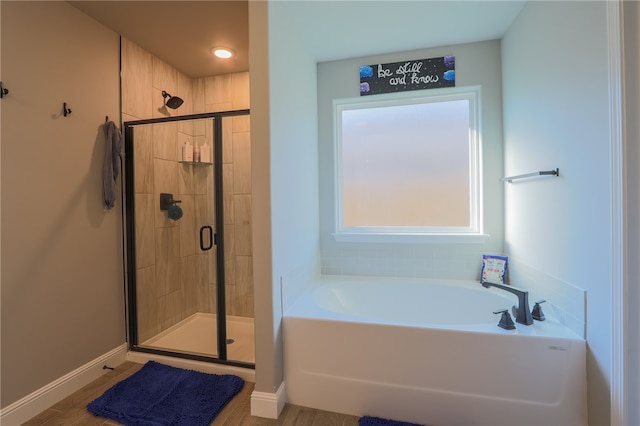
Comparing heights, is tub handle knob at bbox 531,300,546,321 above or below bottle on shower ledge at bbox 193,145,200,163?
below

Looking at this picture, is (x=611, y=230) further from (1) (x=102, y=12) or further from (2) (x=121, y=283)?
(1) (x=102, y=12)

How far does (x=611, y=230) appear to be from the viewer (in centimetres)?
114

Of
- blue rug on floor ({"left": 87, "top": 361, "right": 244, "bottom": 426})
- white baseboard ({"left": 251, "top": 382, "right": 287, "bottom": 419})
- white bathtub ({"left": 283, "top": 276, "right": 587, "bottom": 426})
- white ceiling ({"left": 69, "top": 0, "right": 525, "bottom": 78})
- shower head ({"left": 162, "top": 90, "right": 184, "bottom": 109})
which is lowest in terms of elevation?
blue rug on floor ({"left": 87, "top": 361, "right": 244, "bottom": 426})

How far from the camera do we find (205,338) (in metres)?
2.36

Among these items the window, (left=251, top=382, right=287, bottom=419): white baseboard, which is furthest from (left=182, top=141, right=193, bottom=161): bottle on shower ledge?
(left=251, top=382, right=287, bottom=419): white baseboard

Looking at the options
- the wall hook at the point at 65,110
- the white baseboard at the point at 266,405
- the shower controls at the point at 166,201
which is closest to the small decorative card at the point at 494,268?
the white baseboard at the point at 266,405

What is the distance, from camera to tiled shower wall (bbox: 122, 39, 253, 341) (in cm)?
229

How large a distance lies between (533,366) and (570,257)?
58 cm

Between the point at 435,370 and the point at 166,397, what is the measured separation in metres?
1.62

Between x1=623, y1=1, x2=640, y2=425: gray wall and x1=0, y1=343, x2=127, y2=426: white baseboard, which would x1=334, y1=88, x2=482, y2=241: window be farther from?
x1=0, y1=343, x2=127, y2=426: white baseboard

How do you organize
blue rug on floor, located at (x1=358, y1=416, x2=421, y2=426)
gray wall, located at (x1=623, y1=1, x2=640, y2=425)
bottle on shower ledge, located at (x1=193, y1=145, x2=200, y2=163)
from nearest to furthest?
gray wall, located at (x1=623, y1=1, x2=640, y2=425), blue rug on floor, located at (x1=358, y1=416, x2=421, y2=426), bottle on shower ledge, located at (x1=193, y1=145, x2=200, y2=163)

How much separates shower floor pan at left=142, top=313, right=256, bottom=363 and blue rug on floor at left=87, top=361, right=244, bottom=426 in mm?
199

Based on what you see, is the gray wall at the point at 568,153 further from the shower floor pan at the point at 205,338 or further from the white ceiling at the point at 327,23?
the shower floor pan at the point at 205,338

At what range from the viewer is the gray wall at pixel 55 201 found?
1.54 metres
